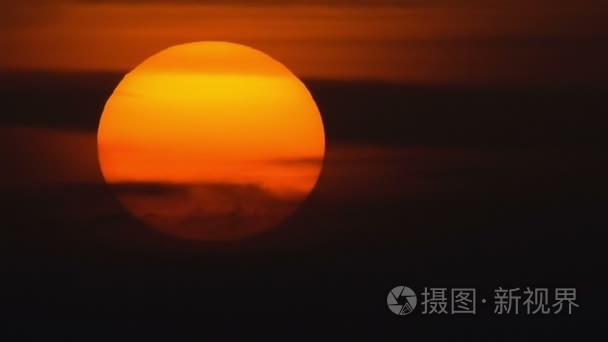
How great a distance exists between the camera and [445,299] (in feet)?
32.2

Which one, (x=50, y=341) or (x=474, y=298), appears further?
(x=50, y=341)

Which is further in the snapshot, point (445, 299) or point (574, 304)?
point (574, 304)

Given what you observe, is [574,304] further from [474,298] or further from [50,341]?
[50,341]

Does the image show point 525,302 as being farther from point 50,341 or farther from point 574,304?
point 50,341

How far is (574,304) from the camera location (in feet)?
34.3

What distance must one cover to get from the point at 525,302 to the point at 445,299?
0.59 m

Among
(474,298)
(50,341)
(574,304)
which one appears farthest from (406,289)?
(50,341)

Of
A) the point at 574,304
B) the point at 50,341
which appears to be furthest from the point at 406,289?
the point at 50,341

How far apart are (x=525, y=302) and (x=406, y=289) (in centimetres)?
105

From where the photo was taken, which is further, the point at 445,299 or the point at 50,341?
the point at 50,341

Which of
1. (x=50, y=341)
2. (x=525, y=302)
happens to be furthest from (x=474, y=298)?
(x=50, y=341)

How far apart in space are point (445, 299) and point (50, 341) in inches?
128

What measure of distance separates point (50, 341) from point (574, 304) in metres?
4.08

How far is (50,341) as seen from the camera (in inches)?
432
